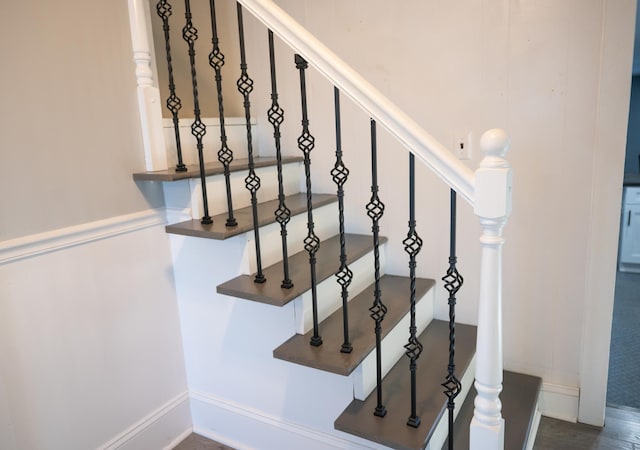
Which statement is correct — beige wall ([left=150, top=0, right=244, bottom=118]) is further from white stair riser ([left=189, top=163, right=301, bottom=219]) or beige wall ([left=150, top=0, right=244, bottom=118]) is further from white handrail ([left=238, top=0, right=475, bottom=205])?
white handrail ([left=238, top=0, right=475, bottom=205])

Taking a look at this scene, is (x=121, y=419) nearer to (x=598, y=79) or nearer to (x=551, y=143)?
(x=551, y=143)

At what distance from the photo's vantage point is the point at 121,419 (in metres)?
1.85

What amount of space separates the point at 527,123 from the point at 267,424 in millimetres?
1708

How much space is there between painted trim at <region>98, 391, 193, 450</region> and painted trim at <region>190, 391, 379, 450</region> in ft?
0.20

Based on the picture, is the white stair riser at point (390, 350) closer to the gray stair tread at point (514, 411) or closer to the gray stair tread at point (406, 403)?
A: the gray stair tread at point (406, 403)

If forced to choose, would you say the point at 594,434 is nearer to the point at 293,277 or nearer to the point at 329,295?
the point at 329,295

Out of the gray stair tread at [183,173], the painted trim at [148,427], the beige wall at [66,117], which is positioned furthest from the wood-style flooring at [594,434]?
the beige wall at [66,117]

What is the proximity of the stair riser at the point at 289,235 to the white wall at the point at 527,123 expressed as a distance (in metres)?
0.28

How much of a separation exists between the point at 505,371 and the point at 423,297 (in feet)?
1.69

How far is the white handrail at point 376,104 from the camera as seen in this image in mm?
1205

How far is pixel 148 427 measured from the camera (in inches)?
77.4

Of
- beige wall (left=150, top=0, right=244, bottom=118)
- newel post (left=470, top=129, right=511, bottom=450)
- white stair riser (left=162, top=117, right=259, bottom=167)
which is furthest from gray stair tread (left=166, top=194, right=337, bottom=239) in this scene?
newel post (left=470, top=129, right=511, bottom=450)

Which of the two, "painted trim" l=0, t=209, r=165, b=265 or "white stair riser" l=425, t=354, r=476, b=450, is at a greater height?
"painted trim" l=0, t=209, r=165, b=265

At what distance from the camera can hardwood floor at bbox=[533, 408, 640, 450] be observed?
70.9 inches
